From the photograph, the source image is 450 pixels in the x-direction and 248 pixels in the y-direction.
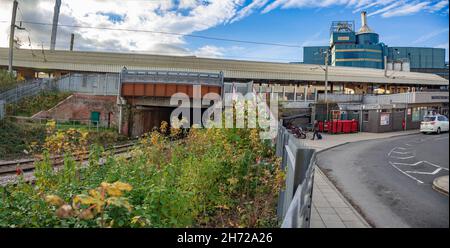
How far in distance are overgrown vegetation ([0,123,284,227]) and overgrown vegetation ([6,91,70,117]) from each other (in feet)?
54.3

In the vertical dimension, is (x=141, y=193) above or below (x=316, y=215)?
above

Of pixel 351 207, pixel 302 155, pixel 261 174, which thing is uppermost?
pixel 302 155

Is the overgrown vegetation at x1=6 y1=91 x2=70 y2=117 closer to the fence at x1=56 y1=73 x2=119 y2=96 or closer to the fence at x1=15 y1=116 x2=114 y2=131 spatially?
the fence at x1=56 y1=73 x2=119 y2=96

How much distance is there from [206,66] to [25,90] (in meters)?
20.9

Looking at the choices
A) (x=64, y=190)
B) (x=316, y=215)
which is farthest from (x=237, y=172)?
(x=64, y=190)

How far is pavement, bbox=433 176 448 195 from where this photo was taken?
1.23m

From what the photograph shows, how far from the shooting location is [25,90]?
20.4 metres

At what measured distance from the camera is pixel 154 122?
21266 mm

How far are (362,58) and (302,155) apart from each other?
1056 millimetres

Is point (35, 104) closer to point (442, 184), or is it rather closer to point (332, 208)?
point (332, 208)

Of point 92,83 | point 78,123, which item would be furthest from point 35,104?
point 78,123
